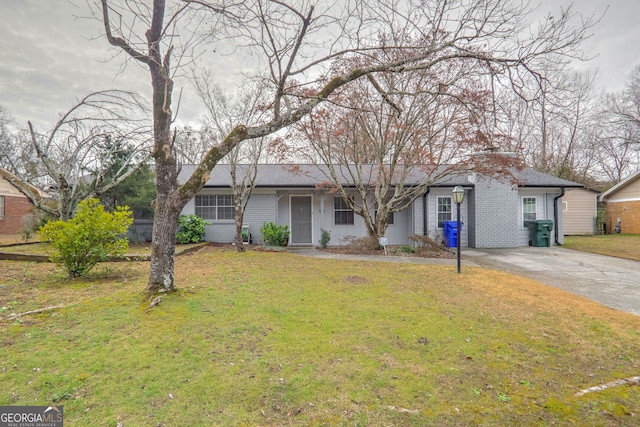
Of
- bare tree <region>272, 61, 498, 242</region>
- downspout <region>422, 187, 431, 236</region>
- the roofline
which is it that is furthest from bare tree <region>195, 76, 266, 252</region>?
the roofline

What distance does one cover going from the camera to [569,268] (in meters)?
8.09

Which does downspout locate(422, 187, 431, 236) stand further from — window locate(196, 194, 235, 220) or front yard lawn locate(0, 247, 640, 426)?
window locate(196, 194, 235, 220)

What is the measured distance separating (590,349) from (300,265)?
5862 mm

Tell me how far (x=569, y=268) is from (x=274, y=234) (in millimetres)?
9363

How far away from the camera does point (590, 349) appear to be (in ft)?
10.8

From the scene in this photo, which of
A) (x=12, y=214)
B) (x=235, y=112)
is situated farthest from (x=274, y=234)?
(x=12, y=214)

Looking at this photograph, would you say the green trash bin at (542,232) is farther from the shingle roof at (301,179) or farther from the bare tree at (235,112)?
the bare tree at (235,112)

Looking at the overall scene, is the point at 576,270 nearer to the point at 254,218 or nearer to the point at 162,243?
the point at 162,243

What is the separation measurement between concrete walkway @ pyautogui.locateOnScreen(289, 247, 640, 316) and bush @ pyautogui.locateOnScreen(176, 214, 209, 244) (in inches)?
207

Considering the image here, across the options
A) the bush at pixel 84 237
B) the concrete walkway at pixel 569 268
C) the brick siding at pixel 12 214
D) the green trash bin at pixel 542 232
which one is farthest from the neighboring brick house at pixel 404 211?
the brick siding at pixel 12 214

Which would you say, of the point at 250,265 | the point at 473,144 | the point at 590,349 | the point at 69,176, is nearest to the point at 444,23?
the point at 473,144

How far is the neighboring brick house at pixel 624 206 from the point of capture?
683 inches

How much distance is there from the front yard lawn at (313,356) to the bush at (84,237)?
1.99 feet

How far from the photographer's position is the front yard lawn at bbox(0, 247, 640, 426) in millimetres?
2182
